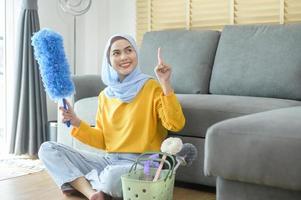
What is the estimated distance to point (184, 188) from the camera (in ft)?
8.76

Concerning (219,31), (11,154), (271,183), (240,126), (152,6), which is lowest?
(11,154)

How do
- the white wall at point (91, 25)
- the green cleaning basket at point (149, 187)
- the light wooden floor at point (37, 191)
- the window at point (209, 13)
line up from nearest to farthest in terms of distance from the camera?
1. the green cleaning basket at point (149, 187)
2. the light wooden floor at point (37, 191)
3. the window at point (209, 13)
4. the white wall at point (91, 25)

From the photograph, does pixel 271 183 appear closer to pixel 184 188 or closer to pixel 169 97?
pixel 169 97

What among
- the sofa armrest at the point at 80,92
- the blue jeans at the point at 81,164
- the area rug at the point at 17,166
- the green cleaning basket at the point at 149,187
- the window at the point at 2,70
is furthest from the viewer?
the window at the point at 2,70

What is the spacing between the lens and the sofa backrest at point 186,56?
10.6 ft

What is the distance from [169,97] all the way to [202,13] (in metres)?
1.63

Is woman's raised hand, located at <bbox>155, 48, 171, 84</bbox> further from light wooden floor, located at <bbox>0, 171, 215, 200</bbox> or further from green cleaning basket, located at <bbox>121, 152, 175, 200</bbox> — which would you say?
light wooden floor, located at <bbox>0, 171, 215, 200</bbox>

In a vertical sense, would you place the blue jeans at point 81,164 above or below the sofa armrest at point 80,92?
below

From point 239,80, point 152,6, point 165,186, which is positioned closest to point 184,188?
point 165,186

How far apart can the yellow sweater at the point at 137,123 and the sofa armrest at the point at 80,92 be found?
57 cm

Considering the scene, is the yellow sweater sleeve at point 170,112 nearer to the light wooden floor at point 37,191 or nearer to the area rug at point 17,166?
the light wooden floor at point 37,191

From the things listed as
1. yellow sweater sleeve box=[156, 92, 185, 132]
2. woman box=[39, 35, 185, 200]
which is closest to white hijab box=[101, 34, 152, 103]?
woman box=[39, 35, 185, 200]

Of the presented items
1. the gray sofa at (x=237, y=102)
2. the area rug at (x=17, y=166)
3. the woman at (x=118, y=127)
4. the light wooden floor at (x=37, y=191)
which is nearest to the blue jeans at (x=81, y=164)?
the woman at (x=118, y=127)

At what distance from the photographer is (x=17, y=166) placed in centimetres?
325
